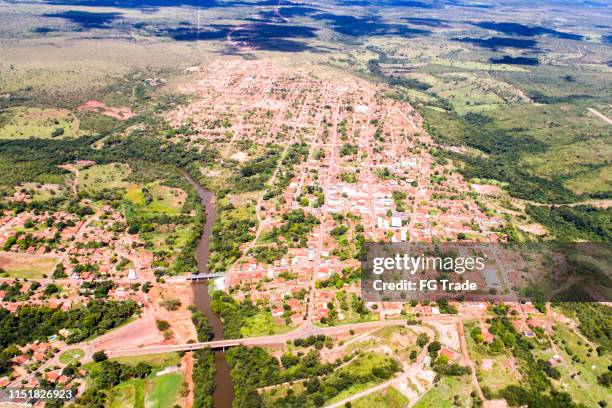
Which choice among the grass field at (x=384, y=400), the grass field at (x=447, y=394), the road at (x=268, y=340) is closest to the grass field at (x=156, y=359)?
the road at (x=268, y=340)

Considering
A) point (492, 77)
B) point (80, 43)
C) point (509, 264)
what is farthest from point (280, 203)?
point (80, 43)

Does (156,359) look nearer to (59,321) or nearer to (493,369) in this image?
(59,321)

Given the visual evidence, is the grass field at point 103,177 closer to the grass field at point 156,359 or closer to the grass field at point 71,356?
the grass field at point 71,356

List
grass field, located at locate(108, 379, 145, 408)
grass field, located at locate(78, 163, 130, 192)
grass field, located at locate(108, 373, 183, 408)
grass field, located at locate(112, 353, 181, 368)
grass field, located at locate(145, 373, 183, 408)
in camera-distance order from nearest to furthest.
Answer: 1. grass field, located at locate(108, 379, 145, 408)
2. grass field, located at locate(108, 373, 183, 408)
3. grass field, located at locate(145, 373, 183, 408)
4. grass field, located at locate(112, 353, 181, 368)
5. grass field, located at locate(78, 163, 130, 192)

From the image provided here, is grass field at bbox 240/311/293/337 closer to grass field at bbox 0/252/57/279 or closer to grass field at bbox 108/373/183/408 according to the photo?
grass field at bbox 108/373/183/408

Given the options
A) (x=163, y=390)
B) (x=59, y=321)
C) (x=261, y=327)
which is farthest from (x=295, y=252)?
(x=59, y=321)

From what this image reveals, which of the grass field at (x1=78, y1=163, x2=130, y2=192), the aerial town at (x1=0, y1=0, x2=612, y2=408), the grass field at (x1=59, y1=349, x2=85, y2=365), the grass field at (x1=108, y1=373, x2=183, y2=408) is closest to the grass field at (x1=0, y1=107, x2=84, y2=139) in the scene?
the aerial town at (x1=0, y1=0, x2=612, y2=408)

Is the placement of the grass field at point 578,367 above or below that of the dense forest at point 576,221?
below

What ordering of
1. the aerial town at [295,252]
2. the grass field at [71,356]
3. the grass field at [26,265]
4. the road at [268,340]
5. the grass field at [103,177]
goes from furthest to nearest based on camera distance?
the grass field at [103,177] → the grass field at [26,265] → the road at [268,340] → the grass field at [71,356] → the aerial town at [295,252]
